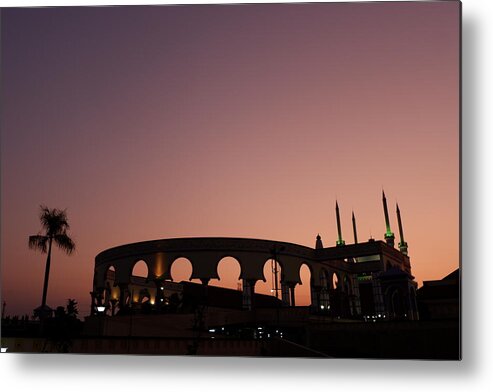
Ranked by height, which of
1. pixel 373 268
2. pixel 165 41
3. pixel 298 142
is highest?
pixel 165 41

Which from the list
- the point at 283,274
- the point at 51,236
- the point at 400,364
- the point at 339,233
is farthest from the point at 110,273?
the point at 400,364

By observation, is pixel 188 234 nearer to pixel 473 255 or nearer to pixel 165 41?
pixel 165 41

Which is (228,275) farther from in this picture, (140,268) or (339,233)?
(339,233)

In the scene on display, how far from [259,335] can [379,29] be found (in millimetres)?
3255

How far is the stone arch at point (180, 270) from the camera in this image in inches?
282

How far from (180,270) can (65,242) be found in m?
1.23

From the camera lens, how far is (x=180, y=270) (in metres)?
7.34

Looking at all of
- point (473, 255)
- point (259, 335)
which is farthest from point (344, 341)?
point (473, 255)

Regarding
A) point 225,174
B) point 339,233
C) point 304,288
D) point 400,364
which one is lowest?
point 400,364

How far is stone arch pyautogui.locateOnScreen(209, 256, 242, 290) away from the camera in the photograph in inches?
285

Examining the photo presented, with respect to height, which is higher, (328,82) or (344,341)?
(328,82)

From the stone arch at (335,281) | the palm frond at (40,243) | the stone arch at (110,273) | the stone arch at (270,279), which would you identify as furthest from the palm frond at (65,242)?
the stone arch at (335,281)

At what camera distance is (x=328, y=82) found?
7.03 metres

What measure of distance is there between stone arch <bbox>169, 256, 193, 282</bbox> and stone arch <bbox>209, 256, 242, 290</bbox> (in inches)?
10.6
